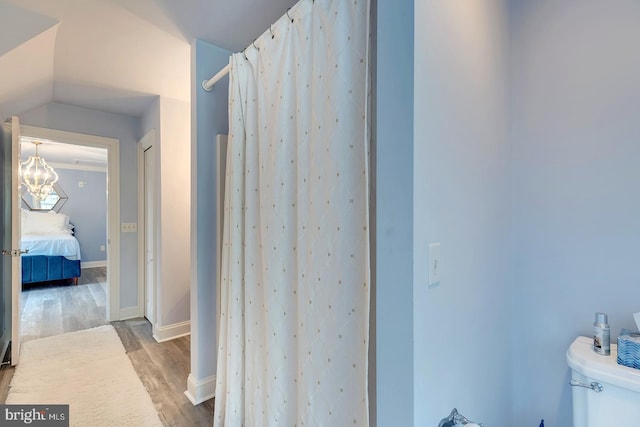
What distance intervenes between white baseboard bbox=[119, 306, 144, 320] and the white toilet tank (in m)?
4.01

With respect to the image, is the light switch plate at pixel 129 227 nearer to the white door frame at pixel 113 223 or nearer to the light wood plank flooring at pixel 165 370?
the white door frame at pixel 113 223

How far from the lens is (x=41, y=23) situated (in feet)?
5.51

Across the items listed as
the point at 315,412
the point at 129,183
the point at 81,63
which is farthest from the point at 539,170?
the point at 129,183

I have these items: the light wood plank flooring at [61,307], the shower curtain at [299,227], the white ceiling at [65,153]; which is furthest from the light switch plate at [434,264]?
the white ceiling at [65,153]

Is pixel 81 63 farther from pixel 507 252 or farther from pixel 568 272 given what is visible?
pixel 568 272

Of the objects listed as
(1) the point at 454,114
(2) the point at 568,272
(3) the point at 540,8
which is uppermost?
(3) the point at 540,8

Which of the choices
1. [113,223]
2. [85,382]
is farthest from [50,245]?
[85,382]

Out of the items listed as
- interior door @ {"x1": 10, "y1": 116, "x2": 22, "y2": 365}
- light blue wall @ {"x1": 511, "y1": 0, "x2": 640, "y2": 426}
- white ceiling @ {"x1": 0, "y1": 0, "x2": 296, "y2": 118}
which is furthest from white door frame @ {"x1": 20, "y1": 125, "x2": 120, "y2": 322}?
light blue wall @ {"x1": 511, "y1": 0, "x2": 640, "y2": 426}

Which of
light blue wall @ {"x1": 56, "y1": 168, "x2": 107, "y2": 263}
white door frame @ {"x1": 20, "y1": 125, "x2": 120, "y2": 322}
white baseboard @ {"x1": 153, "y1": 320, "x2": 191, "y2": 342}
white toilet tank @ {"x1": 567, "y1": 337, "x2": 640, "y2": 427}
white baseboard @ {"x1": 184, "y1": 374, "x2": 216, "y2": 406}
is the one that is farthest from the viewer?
light blue wall @ {"x1": 56, "y1": 168, "x2": 107, "y2": 263}

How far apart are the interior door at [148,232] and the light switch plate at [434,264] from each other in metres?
3.13

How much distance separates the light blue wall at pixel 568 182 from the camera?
3.57 ft

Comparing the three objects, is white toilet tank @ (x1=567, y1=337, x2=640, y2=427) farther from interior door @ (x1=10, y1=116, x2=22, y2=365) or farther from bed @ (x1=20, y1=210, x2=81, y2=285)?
bed @ (x1=20, y1=210, x2=81, y2=285)

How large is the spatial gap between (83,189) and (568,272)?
8716 mm

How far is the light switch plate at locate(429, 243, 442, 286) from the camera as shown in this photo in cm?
80
